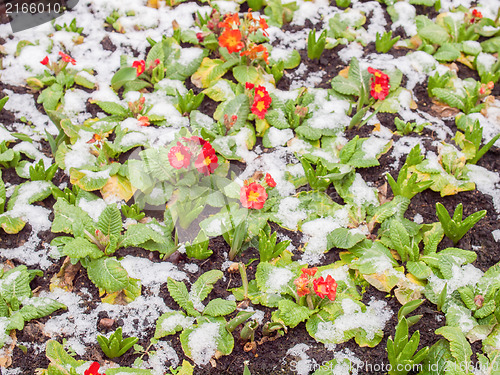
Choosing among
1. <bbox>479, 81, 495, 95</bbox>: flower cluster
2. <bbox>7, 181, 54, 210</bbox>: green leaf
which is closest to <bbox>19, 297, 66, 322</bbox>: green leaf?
<bbox>7, 181, 54, 210</bbox>: green leaf

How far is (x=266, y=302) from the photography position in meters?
2.23

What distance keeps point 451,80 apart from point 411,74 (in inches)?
11.4

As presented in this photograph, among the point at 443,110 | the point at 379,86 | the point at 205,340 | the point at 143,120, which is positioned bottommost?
the point at 205,340

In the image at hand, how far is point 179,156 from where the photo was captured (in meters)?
2.45

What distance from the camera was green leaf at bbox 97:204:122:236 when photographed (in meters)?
2.33

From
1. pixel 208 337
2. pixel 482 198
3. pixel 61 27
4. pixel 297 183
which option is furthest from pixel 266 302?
pixel 61 27

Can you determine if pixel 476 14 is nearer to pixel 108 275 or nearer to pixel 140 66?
pixel 140 66

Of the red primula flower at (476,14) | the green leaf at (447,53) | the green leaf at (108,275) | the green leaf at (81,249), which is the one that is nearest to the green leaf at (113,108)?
the green leaf at (81,249)

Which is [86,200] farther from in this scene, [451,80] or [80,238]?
[451,80]

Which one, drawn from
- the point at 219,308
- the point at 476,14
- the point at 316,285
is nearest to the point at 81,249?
the point at 219,308

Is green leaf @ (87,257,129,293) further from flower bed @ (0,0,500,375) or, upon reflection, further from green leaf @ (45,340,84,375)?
green leaf @ (45,340,84,375)

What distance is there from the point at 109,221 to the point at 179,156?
0.51 meters

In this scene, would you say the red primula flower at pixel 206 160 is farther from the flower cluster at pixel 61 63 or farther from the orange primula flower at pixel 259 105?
the flower cluster at pixel 61 63

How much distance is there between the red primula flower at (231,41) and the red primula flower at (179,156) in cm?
104
